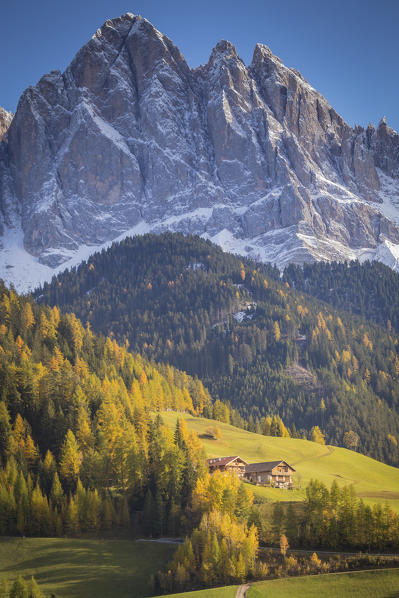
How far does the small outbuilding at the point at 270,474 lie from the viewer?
336 feet

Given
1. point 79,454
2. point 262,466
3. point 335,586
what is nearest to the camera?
point 335,586

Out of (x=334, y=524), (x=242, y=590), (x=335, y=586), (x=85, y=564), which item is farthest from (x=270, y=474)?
(x=335, y=586)

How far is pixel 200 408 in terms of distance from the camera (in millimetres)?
163875

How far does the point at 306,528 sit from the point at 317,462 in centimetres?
5371

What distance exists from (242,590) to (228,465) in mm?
37735

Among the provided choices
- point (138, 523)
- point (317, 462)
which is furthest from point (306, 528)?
point (317, 462)

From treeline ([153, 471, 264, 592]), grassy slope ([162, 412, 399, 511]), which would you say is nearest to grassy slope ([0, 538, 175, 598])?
treeline ([153, 471, 264, 592])

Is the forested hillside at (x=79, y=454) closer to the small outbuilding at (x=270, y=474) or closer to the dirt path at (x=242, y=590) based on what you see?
the small outbuilding at (x=270, y=474)

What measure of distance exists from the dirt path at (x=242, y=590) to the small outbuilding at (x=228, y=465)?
3366 cm

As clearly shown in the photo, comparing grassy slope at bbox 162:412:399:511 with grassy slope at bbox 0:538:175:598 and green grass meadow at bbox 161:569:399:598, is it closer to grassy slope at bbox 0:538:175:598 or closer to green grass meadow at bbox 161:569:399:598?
grassy slope at bbox 0:538:175:598

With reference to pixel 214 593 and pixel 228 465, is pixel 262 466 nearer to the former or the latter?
pixel 228 465

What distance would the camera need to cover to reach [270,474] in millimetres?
102688

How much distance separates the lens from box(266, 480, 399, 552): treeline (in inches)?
2751

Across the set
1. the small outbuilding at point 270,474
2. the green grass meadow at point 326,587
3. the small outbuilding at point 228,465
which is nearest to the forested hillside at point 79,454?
the small outbuilding at point 228,465
